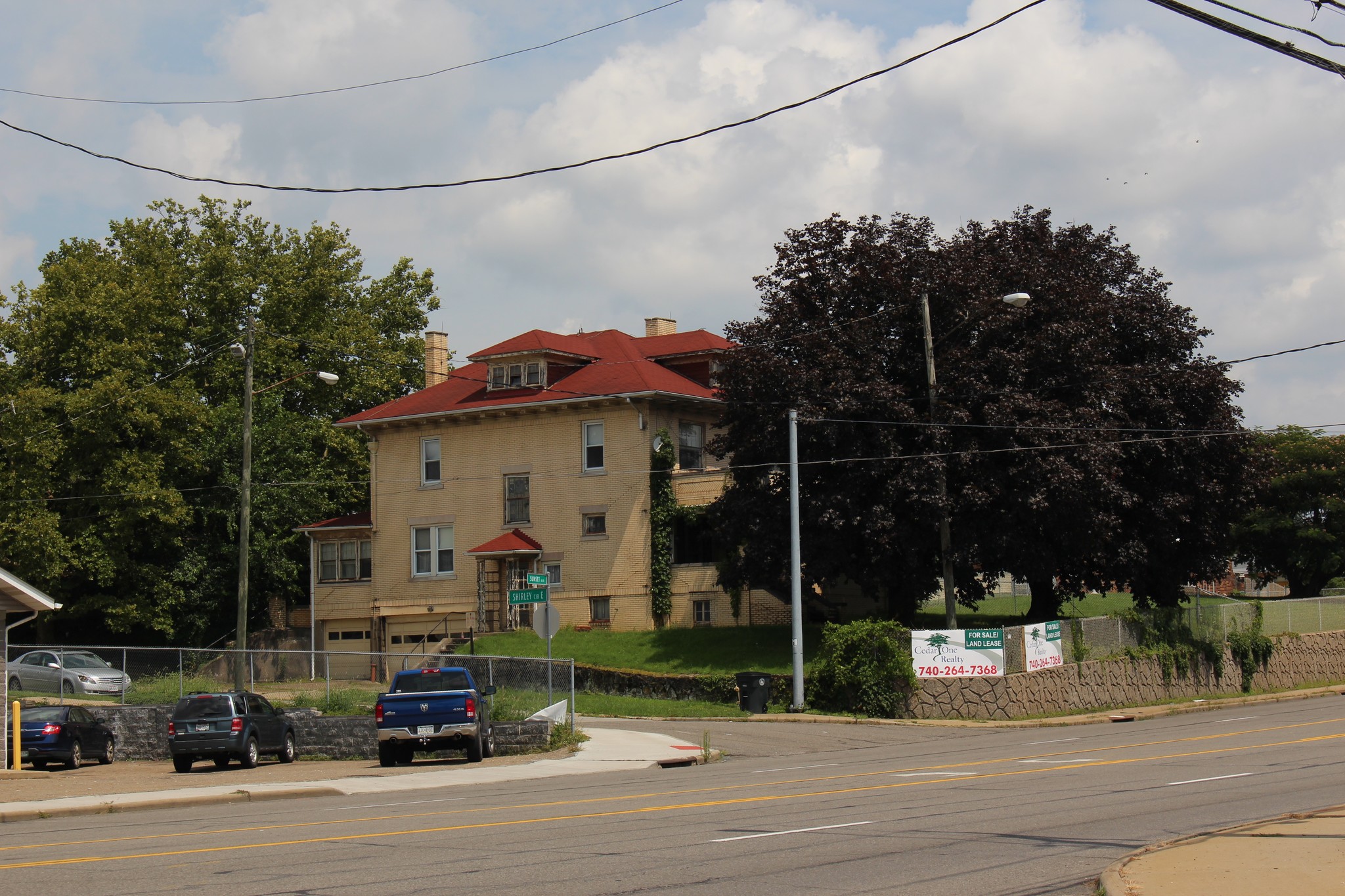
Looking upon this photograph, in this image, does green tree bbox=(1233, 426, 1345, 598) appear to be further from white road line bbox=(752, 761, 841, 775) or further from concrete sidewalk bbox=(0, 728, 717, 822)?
white road line bbox=(752, 761, 841, 775)

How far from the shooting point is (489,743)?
1086 inches

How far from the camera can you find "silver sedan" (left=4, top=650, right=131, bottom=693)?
36.2m

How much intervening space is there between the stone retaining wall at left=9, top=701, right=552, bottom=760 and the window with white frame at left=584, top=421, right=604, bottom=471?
64.2 feet

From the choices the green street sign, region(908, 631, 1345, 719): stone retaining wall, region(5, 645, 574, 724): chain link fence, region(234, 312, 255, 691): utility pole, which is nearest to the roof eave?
region(5, 645, 574, 724): chain link fence

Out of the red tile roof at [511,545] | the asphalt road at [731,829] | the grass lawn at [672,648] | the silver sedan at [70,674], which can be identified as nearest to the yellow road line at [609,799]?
the asphalt road at [731,829]

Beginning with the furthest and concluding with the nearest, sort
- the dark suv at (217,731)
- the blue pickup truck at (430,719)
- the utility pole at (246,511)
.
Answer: the utility pole at (246,511) → the dark suv at (217,731) → the blue pickup truck at (430,719)

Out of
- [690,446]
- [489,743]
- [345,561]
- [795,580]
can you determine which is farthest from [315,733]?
[345,561]

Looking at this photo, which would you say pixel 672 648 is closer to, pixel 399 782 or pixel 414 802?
pixel 399 782

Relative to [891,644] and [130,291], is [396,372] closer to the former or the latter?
[130,291]

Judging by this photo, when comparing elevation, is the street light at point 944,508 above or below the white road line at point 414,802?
above

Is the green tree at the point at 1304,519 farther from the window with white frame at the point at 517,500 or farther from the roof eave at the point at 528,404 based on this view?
the window with white frame at the point at 517,500

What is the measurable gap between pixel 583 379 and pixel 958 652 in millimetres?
20052

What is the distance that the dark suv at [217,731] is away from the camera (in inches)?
1050

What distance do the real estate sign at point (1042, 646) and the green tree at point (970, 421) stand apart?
2397 mm
